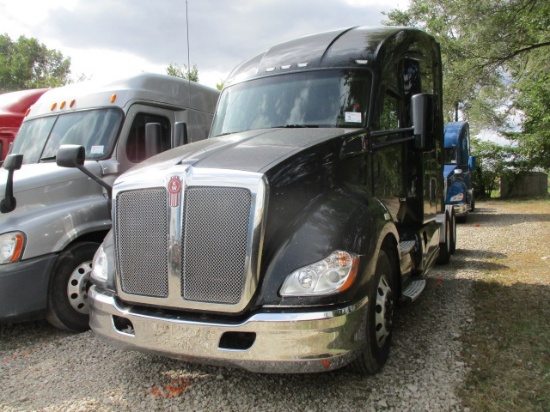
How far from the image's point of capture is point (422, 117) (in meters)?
4.26

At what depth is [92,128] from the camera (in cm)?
565

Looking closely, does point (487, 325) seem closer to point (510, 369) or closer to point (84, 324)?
point (510, 369)

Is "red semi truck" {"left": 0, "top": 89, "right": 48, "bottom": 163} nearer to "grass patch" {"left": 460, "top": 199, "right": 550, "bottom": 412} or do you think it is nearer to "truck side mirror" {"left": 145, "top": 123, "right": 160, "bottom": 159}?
"truck side mirror" {"left": 145, "top": 123, "right": 160, "bottom": 159}

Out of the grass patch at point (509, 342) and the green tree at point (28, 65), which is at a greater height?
the green tree at point (28, 65)

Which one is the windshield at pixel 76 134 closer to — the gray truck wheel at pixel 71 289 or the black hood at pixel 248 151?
the gray truck wheel at pixel 71 289

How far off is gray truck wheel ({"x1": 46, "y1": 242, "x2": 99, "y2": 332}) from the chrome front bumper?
6.61 feet

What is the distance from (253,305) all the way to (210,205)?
68 cm

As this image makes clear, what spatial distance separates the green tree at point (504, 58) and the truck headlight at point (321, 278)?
1233 cm

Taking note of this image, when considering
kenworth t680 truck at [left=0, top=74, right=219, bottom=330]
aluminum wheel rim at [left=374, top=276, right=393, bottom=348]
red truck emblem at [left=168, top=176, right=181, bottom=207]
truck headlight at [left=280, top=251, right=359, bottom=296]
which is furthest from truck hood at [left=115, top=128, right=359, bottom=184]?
kenworth t680 truck at [left=0, top=74, right=219, bottom=330]

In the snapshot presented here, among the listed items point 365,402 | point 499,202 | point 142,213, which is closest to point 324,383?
point 365,402

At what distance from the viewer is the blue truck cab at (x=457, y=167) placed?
11891 mm

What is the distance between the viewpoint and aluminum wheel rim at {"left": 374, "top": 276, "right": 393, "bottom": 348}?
11.3ft

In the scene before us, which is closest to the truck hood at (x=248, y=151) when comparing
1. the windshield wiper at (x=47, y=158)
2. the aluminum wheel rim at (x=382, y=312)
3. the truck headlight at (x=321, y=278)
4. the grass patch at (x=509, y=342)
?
the truck headlight at (x=321, y=278)

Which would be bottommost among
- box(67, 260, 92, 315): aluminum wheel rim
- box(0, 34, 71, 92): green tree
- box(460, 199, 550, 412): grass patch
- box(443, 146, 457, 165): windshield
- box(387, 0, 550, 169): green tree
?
box(460, 199, 550, 412): grass patch
